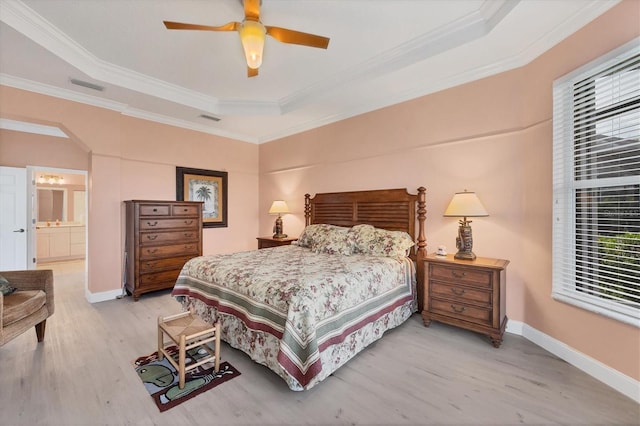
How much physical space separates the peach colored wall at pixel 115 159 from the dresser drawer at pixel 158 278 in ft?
1.70

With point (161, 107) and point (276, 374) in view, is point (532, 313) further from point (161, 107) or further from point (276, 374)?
point (161, 107)

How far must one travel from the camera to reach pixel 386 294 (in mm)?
2750

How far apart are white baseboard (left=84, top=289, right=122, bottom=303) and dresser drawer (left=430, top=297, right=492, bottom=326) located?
432cm

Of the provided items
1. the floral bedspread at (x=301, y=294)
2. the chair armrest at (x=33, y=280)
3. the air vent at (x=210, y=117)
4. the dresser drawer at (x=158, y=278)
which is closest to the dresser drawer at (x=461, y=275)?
the floral bedspread at (x=301, y=294)

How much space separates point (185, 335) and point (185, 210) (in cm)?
274

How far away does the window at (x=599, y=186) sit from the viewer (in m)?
1.92

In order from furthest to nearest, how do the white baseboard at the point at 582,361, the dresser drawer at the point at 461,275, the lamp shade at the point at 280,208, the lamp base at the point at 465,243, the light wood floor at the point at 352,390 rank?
the lamp shade at the point at 280,208
the lamp base at the point at 465,243
the dresser drawer at the point at 461,275
the white baseboard at the point at 582,361
the light wood floor at the point at 352,390

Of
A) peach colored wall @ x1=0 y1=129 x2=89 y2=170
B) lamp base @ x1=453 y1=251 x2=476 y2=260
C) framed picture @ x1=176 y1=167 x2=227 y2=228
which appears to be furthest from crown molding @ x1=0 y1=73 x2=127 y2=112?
lamp base @ x1=453 y1=251 x2=476 y2=260

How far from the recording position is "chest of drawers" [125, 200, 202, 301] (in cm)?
382

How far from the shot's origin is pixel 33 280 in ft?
8.79

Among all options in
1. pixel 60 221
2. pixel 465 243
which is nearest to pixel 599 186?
pixel 465 243

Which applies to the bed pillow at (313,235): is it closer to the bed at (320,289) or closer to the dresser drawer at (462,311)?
the bed at (320,289)

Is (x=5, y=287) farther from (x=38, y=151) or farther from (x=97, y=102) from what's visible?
(x=38, y=151)

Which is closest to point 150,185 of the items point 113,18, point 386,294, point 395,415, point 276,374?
point 113,18
